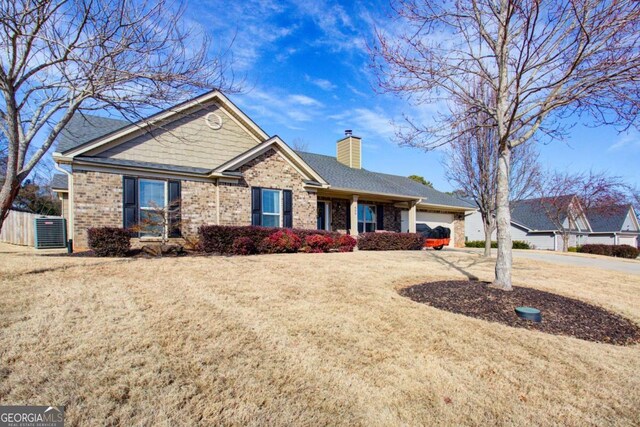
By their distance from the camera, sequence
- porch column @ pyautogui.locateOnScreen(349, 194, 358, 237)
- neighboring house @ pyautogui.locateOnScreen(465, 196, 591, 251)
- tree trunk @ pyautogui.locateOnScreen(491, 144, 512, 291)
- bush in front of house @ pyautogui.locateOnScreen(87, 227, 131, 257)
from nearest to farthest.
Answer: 1. tree trunk @ pyautogui.locateOnScreen(491, 144, 512, 291)
2. bush in front of house @ pyautogui.locateOnScreen(87, 227, 131, 257)
3. porch column @ pyautogui.locateOnScreen(349, 194, 358, 237)
4. neighboring house @ pyautogui.locateOnScreen(465, 196, 591, 251)

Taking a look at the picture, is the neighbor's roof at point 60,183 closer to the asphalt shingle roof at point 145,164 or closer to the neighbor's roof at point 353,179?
the asphalt shingle roof at point 145,164

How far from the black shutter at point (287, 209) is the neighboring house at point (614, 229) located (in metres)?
37.0

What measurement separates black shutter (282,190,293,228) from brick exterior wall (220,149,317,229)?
192 millimetres

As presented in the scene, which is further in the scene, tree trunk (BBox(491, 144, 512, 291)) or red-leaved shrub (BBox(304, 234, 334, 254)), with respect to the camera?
red-leaved shrub (BBox(304, 234, 334, 254))

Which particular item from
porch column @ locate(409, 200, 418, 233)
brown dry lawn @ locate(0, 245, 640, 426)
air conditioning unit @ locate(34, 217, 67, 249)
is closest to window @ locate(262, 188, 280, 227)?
air conditioning unit @ locate(34, 217, 67, 249)

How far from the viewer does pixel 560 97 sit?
6.10 metres

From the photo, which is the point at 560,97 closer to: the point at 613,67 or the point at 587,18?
the point at 613,67

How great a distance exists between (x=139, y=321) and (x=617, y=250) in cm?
3292

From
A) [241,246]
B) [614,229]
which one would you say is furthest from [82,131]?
[614,229]

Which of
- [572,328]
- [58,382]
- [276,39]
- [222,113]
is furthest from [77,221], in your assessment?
[572,328]

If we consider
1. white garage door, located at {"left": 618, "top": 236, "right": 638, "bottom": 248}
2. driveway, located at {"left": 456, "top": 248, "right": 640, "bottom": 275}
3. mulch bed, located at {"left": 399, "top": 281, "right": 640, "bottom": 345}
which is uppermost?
mulch bed, located at {"left": 399, "top": 281, "right": 640, "bottom": 345}

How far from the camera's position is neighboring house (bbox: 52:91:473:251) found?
11250 millimetres

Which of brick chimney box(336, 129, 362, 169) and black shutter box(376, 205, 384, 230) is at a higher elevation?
brick chimney box(336, 129, 362, 169)
